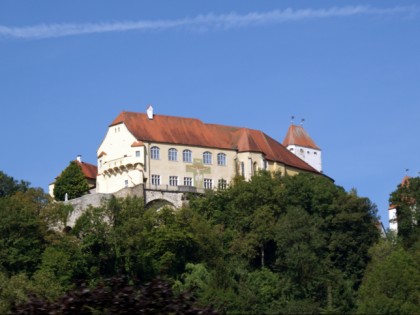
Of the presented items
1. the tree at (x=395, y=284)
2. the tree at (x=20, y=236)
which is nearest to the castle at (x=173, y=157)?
the tree at (x=20, y=236)

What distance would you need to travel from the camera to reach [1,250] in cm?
6050

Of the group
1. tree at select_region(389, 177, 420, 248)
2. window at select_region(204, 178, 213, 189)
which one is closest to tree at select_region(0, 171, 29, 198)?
window at select_region(204, 178, 213, 189)

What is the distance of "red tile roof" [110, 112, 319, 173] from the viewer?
3017 inches

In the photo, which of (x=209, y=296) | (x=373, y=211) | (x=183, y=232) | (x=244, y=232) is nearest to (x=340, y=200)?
(x=373, y=211)

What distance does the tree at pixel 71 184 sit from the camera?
268 ft

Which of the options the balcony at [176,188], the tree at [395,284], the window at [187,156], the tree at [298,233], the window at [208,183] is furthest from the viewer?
the window at [187,156]

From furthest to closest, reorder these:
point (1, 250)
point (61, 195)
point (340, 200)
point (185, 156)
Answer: point (61, 195), point (185, 156), point (340, 200), point (1, 250)

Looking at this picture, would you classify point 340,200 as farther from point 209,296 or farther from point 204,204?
point 209,296

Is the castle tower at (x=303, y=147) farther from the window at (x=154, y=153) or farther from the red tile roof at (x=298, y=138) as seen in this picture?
the window at (x=154, y=153)

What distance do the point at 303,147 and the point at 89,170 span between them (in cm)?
2076

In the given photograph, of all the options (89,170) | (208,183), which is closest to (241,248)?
(208,183)

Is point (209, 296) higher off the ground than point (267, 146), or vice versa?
point (267, 146)

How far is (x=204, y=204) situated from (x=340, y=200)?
861 centimetres

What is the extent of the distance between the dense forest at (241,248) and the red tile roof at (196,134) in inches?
264
